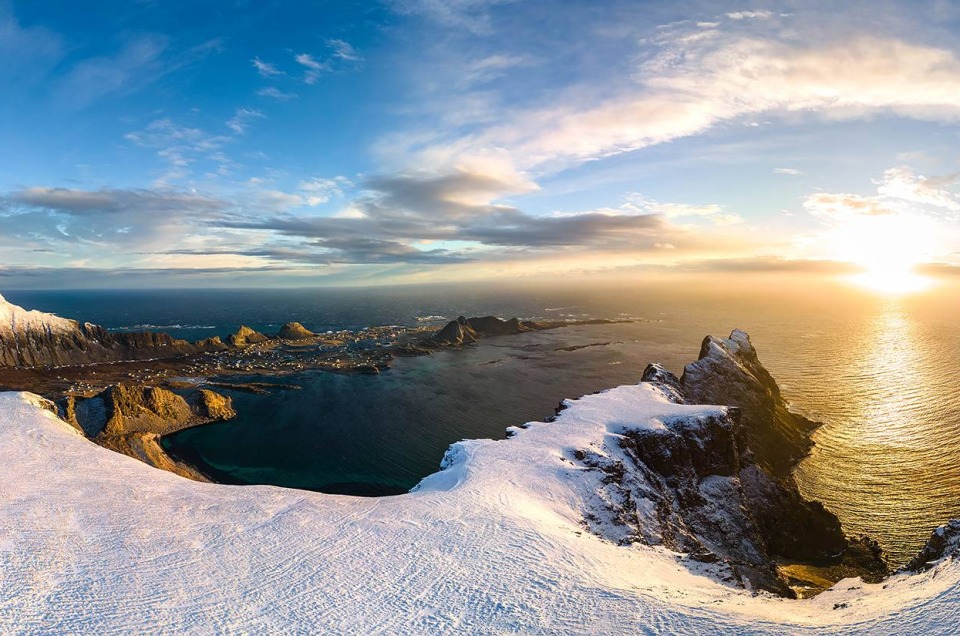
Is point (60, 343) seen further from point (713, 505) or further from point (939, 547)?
point (939, 547)

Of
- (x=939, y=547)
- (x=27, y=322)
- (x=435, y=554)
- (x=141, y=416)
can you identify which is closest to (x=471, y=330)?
(x=141, y=416)

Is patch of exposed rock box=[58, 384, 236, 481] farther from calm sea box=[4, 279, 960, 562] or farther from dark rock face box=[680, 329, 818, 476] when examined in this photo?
dark rock face box=[680, 329, 818, 476]

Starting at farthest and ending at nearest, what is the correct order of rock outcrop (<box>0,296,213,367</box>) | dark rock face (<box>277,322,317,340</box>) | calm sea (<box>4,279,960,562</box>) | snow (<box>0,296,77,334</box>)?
dark rock face (<box>277,322,317,340</box>)
snow (<box>0,296,77,334</box>)
rock outcrop (<box>0,296,213,367</box>)
calm sea (<box>4,279,960,562</box>)

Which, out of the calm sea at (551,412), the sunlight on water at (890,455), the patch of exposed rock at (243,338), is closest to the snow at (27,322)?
the patch of exposed rock at (243,338)

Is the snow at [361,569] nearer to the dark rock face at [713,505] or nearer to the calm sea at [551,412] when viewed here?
the dark rock face at [713,505]

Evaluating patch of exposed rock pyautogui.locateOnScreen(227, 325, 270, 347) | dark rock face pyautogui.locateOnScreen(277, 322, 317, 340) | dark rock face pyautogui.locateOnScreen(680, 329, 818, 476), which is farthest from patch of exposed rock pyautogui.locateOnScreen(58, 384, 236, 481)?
dark rock face pyautogui.locateOnScreen(680, 329, 818, 476)

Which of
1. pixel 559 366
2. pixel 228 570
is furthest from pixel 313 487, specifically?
pixel 559 366

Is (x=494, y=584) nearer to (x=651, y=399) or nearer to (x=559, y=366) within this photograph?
(x=651, y=399)
